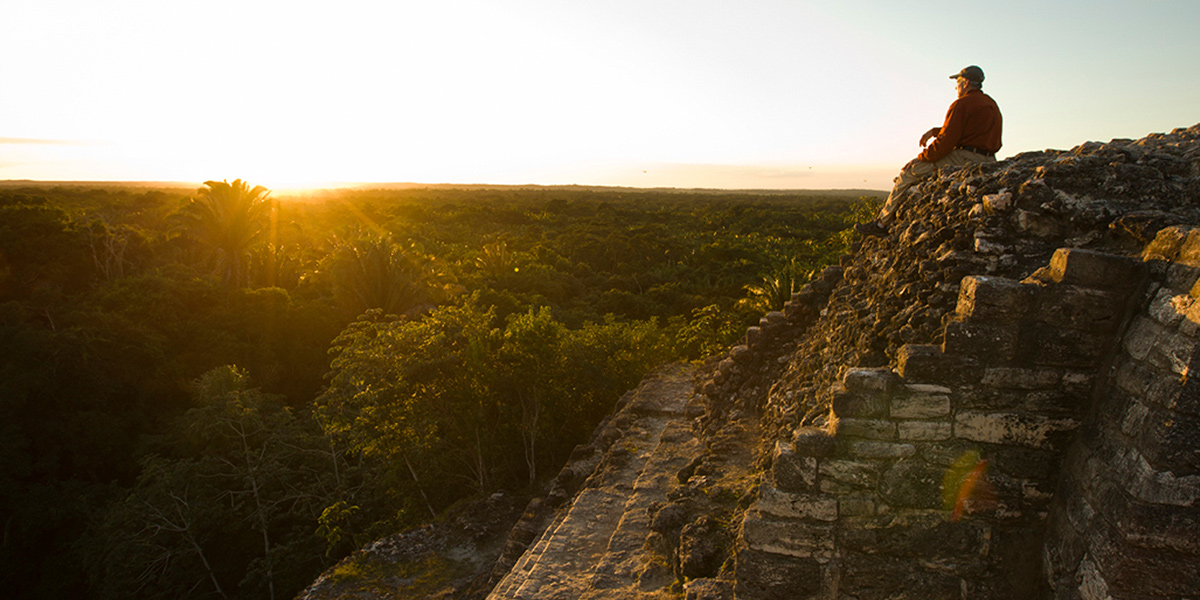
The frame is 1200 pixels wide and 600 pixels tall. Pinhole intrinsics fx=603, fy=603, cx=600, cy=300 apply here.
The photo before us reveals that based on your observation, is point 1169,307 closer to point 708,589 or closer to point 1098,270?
point 1098,270

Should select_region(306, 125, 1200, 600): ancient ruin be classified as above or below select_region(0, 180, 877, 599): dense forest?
above

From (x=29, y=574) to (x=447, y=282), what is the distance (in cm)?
1315

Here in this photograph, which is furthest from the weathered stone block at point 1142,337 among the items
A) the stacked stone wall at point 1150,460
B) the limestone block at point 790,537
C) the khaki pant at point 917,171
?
the khaki pant at point 917,171

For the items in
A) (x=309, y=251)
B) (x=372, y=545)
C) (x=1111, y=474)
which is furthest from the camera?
(x=309, y=251)

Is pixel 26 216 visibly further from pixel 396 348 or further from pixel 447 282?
pixel 396 348

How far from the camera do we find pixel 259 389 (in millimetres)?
13578

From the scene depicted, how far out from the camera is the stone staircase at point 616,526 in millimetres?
4594

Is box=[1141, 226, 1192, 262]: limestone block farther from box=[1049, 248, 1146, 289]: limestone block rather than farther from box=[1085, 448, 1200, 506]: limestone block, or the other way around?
box=[1085, 448, 1200, 506]: limestone block

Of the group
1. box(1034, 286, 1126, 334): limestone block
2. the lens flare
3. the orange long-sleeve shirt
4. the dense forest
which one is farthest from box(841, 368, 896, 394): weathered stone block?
the dense forest

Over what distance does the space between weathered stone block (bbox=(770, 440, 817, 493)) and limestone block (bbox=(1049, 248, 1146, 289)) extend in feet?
4.93

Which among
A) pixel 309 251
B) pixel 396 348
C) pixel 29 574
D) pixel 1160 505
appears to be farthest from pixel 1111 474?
pixel 309 251

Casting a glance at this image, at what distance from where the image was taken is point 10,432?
12.5 m

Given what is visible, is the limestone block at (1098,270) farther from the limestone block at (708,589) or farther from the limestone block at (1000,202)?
the limestone block at (708,589)

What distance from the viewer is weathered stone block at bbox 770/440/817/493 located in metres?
3.22
